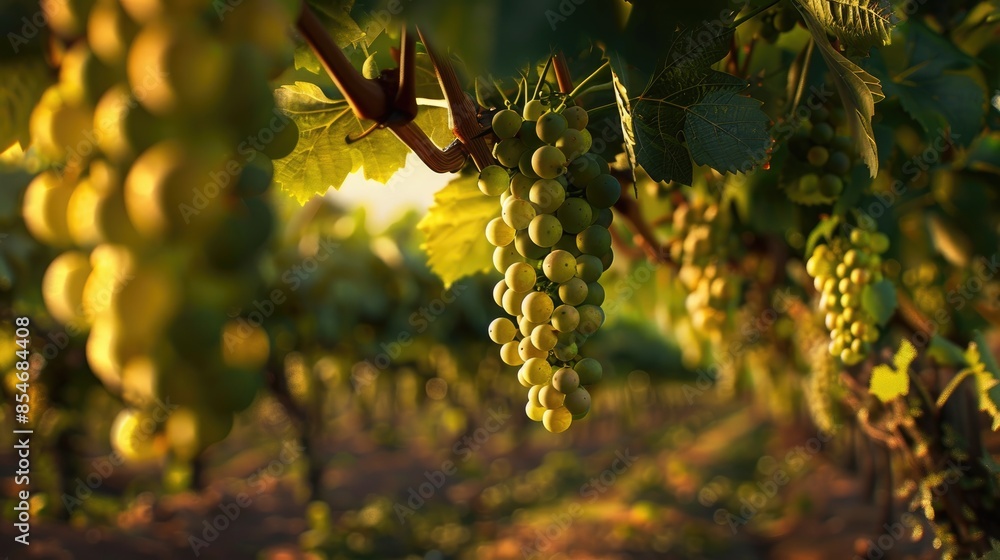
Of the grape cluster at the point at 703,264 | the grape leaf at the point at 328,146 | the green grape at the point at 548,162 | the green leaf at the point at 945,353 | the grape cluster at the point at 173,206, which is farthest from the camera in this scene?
the grape cluster at the point at 703,264

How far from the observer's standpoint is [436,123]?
4.72 ft

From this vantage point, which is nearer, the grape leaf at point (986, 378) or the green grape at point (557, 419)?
the green grape at point (557, 419)

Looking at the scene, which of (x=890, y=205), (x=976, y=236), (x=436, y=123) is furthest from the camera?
(x=976, y=236)

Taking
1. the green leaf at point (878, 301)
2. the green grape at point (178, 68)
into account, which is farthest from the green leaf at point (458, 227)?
the green grape at point (178, 68)

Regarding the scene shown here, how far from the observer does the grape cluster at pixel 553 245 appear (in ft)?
3.45

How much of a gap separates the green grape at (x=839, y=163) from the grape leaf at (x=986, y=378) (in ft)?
2.03

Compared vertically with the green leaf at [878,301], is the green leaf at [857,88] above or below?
above

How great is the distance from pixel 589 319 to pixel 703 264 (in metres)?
1.37

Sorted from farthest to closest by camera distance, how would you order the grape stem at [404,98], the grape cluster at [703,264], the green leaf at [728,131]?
the grape cluster at [703,264] → the green leaf at [728,131] → the grape stem at [404,98]

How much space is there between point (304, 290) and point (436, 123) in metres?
5.40

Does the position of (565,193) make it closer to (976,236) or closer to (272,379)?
(976,236)

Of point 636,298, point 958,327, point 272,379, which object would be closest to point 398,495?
point 272,379

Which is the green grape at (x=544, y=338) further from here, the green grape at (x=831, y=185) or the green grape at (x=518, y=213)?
the green grape at (x=831, y=185)

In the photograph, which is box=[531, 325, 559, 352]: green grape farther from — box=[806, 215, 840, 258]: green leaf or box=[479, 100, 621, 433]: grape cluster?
box=[806, 215, 840, 258]: green leaf
